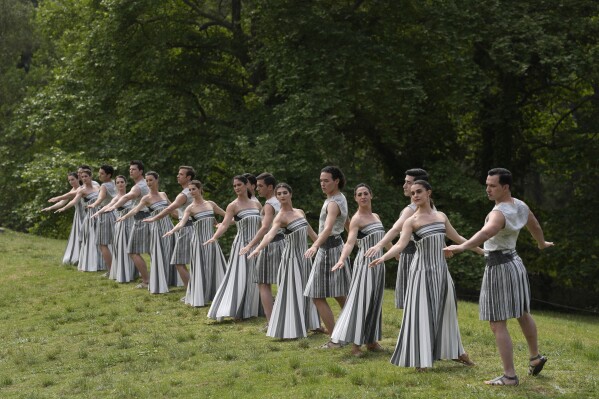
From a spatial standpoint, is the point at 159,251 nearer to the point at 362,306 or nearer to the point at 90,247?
the point at 90,247

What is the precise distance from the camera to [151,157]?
27469 millimetres

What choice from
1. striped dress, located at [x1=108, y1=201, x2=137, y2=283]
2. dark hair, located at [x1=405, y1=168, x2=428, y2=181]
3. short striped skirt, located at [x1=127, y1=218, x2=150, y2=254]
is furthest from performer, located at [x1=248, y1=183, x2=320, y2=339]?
striped dress, located at [x1=108, y1=201, x2=137, y2=283]

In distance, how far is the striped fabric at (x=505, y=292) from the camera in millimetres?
9945

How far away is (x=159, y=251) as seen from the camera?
61.0ft

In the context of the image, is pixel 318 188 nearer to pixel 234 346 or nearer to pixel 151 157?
pixel 151 157

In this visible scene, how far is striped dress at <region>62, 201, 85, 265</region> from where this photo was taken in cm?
2273

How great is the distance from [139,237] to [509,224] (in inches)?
423

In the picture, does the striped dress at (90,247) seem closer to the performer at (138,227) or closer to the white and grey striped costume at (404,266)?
the performer at (138,227)

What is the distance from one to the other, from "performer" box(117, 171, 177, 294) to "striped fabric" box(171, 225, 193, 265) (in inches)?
31.0

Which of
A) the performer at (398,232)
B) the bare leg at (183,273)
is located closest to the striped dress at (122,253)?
the bare leg at (183,273)

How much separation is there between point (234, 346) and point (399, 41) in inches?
632

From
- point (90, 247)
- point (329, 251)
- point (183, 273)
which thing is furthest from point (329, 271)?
point (90, 247)

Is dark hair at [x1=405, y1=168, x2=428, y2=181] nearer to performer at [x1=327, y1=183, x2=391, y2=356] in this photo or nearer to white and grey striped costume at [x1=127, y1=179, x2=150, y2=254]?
performer at [x1=327, y1=183, x2=391, y2=356]

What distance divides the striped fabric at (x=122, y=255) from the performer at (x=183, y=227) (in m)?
1.84
